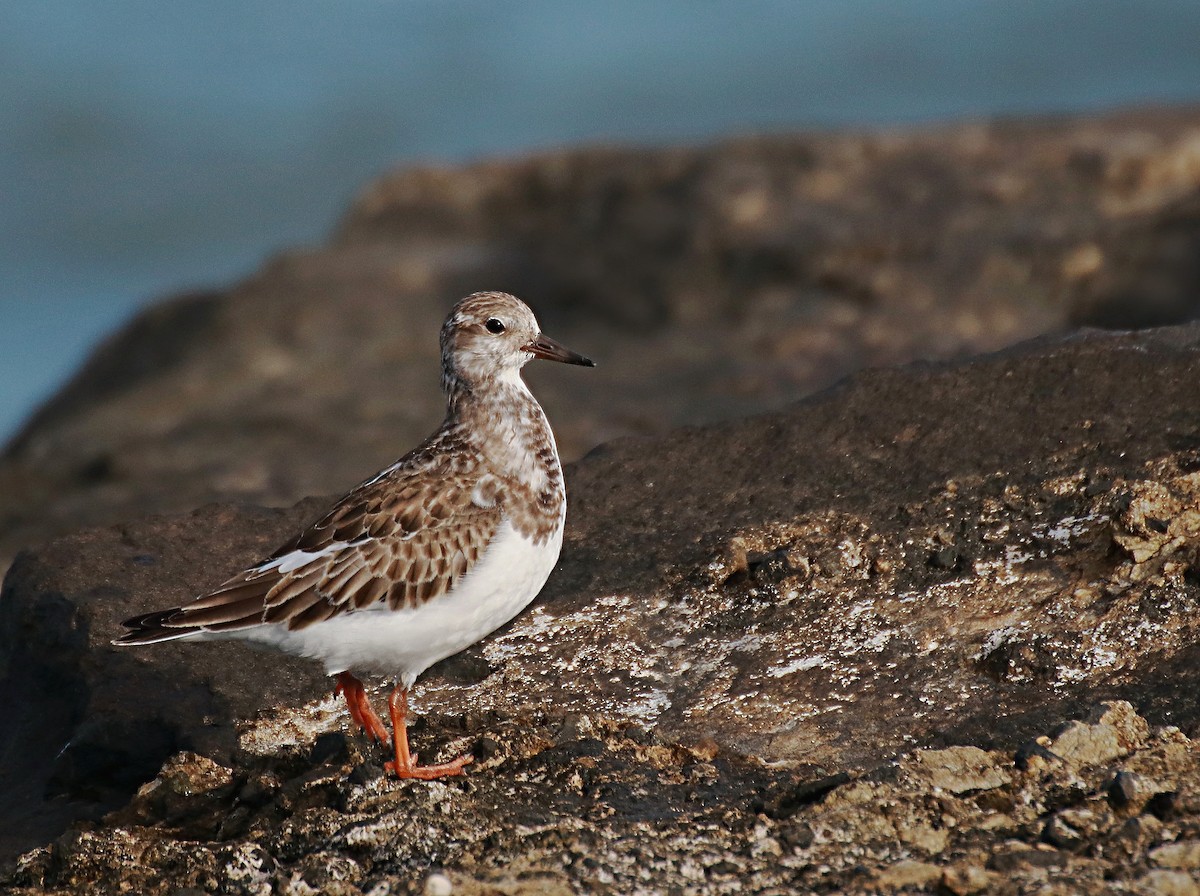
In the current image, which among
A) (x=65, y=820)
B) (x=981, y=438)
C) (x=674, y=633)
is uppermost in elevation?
(x=981, y=438)

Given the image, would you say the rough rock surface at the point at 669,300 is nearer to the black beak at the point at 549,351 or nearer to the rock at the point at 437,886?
Answer: the black beak at the point at 549,351

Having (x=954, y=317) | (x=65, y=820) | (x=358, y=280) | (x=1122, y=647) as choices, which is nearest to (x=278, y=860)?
(x=65, y=820)

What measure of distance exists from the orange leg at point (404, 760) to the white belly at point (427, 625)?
171mm

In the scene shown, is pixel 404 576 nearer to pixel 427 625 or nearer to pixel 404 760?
pixel 427 625

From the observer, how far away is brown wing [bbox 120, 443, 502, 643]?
24.8 ft

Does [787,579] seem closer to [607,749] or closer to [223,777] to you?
[607,749]

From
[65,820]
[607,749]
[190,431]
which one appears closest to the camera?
[607,749]

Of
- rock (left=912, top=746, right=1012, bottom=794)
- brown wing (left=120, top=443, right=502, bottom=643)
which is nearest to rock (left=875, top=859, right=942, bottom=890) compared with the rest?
rock (left=912, top=746, right=1012, bottom=794)

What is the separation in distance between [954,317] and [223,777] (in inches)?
501

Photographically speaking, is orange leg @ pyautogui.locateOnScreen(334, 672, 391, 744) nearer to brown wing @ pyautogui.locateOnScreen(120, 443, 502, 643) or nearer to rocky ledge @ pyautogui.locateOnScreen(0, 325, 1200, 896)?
rocky ledge @ pyautogui.locateOnScreen(0, 325, 1200, 896)

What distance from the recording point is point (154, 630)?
7492 millimetres

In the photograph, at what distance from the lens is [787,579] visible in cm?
831

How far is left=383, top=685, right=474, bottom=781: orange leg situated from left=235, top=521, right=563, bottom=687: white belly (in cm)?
17

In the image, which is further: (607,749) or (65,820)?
(65,820)
